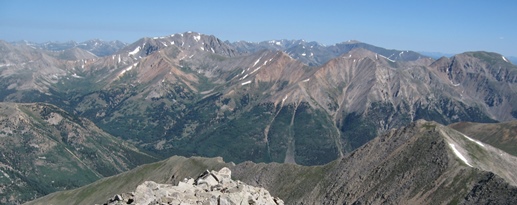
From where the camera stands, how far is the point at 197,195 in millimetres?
98938

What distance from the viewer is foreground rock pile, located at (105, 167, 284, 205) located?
9388 centimetres

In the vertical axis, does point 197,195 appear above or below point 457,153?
above

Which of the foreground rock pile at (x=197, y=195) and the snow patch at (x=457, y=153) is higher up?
the foreground rock pile at (x=197, y=195)

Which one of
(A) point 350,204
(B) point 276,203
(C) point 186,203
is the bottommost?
(A) point 350,204

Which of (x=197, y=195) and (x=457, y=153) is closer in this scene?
→ (x=197, y=195)

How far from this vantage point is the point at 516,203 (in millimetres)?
146875

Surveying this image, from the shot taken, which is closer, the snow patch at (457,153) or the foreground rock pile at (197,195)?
the foreground rock pile at (197,195)

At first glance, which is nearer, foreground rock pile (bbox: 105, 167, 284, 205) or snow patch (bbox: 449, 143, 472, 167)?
foreground rock pile (bbox: 105, 167, 284, 205)

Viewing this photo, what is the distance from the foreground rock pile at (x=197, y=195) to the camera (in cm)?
9388

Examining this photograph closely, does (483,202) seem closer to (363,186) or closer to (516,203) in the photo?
(516,203)

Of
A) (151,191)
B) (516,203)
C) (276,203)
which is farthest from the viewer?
(516,203)

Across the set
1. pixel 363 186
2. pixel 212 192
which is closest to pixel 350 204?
pixel 363 186

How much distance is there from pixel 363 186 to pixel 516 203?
58.0m

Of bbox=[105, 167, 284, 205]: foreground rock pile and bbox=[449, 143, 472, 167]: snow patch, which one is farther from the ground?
bbox=[105, 167, 284, 205]: foreground rock pile
